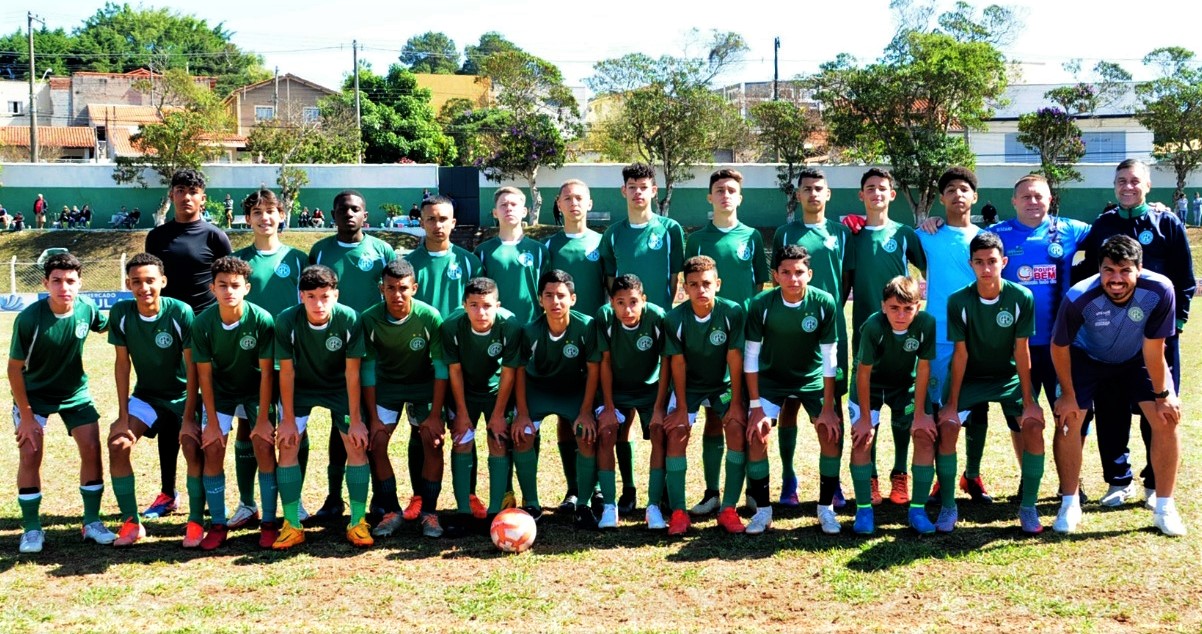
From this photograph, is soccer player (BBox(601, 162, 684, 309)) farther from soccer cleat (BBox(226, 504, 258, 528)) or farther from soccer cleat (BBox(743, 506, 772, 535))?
soccer cleat (BBox(226, 504, 258, 528))

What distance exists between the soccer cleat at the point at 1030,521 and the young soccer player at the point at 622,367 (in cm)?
211

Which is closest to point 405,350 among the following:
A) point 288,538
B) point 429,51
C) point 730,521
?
point 288,538

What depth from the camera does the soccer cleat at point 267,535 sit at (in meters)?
5.85

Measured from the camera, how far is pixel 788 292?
6.04 m

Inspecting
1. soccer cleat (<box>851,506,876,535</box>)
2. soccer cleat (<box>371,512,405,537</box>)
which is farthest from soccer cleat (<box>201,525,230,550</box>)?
soccer cleat (<box>851,506,876,535</box>)

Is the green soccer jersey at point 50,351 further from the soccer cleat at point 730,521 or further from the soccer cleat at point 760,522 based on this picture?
the soccer cleat at point 760,522

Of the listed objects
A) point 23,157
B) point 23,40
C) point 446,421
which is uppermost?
point 23,40

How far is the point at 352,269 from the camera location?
21.7ft

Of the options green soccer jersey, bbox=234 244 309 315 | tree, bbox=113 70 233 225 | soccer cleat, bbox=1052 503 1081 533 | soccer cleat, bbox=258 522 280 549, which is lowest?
soccer cleat, bbox=258 522 280 549

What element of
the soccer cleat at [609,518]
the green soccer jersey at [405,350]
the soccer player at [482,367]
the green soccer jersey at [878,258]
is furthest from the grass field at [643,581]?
the green soccer jersey at [878,258]

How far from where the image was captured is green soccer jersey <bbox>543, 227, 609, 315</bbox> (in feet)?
22.2

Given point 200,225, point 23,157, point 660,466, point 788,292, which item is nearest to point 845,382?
point 788,292

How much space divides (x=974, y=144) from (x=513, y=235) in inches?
1653

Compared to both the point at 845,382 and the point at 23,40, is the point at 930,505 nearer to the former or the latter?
the point at 845,382
